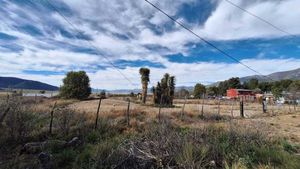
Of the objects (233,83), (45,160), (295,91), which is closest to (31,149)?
(45,160)

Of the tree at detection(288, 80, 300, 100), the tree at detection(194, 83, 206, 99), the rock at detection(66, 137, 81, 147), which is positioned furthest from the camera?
the tree at detection(194, 83, 206, 99)

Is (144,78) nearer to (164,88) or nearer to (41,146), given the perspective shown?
(164,88)

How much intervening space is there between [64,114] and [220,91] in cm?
9849

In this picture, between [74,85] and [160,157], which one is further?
[74,85]

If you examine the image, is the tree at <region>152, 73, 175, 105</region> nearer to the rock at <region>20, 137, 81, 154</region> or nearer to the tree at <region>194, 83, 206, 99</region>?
the rock at <region>20, 137, 81, 154</region>

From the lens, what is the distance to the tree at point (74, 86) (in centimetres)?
4716

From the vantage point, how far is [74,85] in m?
47.2

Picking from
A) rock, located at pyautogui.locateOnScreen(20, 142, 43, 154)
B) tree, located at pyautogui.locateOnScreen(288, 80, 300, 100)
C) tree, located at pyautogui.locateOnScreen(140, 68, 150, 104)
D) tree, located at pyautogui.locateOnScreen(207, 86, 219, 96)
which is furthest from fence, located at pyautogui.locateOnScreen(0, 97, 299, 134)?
tree, located at pyautogui.locateOnScreen(207, 86, 219, 96)

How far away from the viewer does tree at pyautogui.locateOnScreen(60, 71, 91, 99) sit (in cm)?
4716

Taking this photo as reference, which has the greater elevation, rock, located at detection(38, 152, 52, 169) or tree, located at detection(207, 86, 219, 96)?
tree, located at detection(207, 86, 219, 96)

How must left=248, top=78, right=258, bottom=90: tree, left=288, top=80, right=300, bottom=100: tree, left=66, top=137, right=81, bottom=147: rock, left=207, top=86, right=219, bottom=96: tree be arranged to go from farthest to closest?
left=248, top=78, right=258, bottom=90: tree < left=207, top=86, right=219, bottom=96: tree < left=288, top=80, right=300, bottom=100: tree < left=66, top=137, right=81, bottom=147: rock

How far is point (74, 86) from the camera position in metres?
47.2

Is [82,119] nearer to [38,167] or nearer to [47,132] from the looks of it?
[47,132]

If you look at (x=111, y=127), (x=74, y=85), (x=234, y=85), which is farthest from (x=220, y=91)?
(x=111, y=127)
